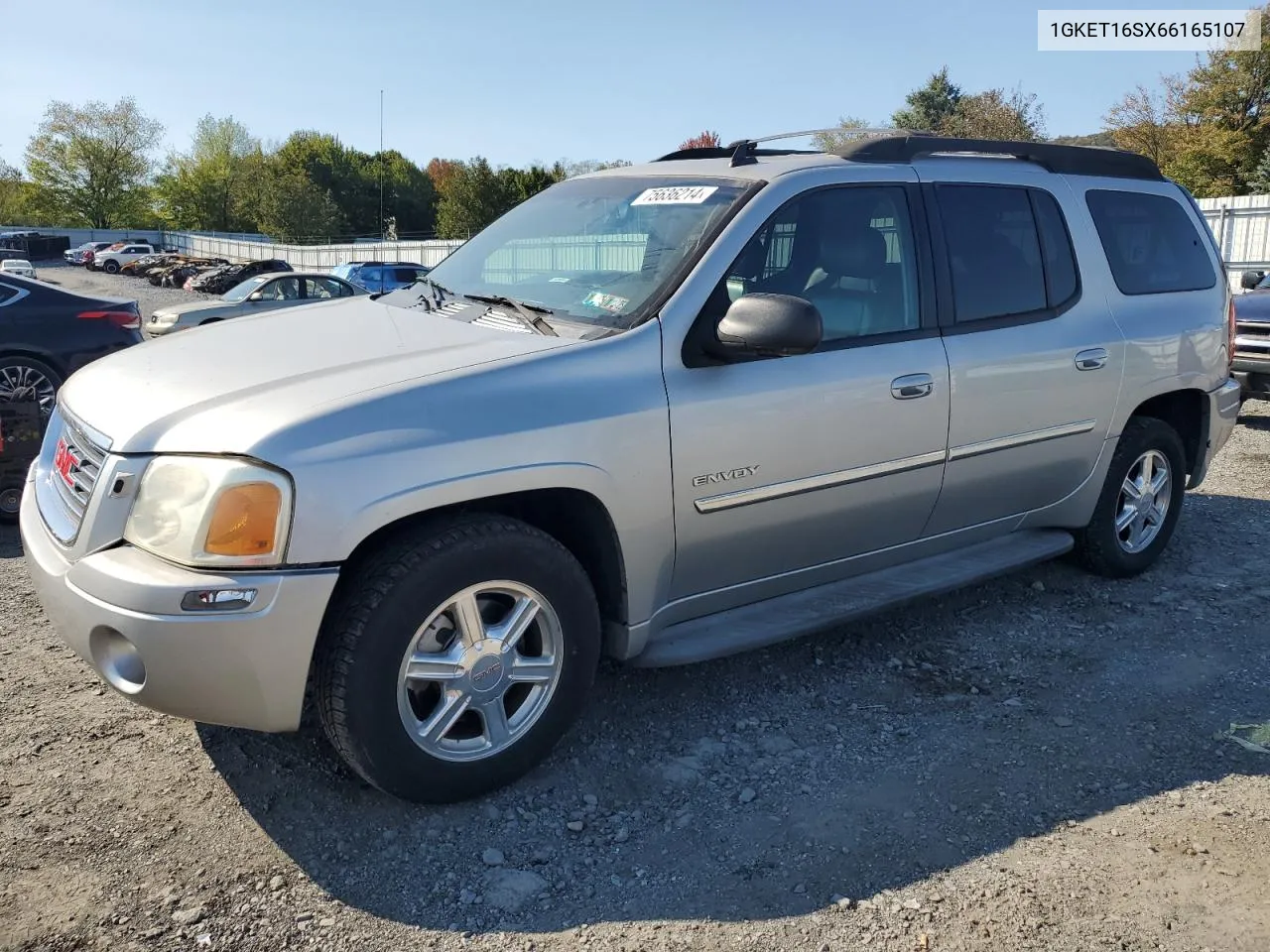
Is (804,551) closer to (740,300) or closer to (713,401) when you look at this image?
(713,401)

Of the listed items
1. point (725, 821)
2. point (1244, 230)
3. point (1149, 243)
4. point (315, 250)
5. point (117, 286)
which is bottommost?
point (725, 821)

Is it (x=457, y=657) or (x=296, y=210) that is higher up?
(x=296, y=210)

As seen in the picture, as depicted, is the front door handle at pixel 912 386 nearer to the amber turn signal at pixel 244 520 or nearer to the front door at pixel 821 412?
the front door at pixel 821 412

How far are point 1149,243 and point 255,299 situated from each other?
17.8m

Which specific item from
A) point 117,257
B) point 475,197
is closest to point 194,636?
point 475,197

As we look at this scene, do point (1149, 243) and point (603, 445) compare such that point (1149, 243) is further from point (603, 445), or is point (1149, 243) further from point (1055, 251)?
point (603, 445)

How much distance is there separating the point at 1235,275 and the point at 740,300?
20006mm

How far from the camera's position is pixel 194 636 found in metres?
2.58

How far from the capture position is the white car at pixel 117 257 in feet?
172

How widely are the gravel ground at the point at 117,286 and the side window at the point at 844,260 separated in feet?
92.9

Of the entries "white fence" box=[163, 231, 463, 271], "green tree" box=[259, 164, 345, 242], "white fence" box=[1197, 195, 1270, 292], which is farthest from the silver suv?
"green tree" box=[259, 164, 345, 242]

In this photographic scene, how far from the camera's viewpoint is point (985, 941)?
255 cm

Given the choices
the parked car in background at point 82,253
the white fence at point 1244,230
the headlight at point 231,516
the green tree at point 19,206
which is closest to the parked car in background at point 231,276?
the parked car in background at point 82,253

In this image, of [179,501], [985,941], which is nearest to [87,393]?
[179,501]
